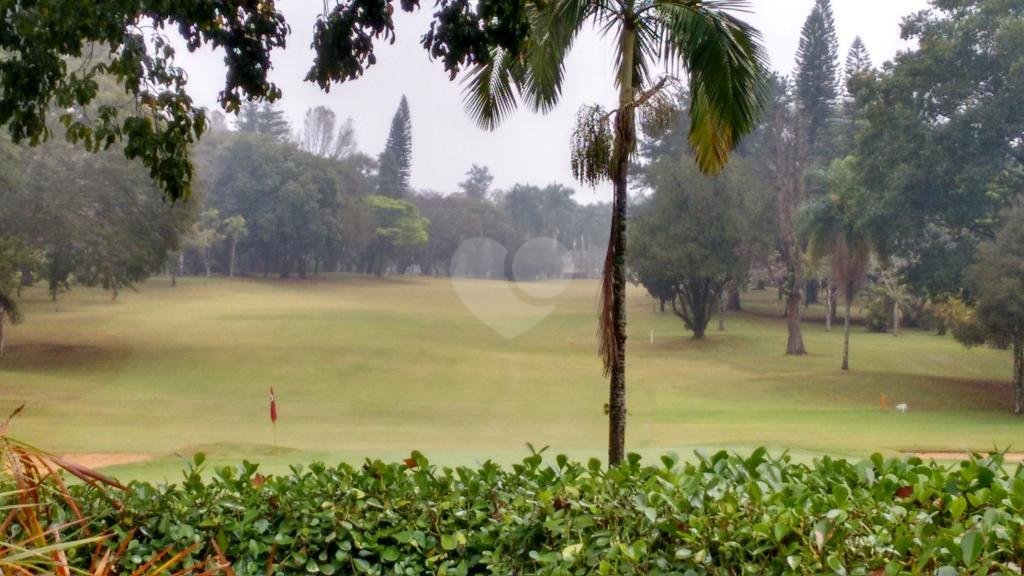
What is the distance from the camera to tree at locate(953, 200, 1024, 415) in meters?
19.9

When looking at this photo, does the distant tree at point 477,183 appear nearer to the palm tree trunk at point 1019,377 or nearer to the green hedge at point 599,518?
the palm tree trunk at point 1019,377

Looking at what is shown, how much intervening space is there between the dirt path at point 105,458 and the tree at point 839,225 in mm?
15302

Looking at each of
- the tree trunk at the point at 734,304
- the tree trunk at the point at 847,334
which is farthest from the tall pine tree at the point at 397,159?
the tree trunk at the point at 847,334

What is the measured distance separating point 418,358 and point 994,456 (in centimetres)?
2099

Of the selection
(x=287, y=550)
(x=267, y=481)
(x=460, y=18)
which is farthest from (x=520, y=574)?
(x=460, y=18)

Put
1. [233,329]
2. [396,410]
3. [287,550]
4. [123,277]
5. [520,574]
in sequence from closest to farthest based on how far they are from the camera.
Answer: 1. [520,574]
2. [287,550]
3. [396,410]
4. [123,277]
5. [233,329]

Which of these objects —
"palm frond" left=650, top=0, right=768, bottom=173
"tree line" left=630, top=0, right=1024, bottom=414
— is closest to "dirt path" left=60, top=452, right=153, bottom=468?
"palm frond" left=650, top=0, right=768, bottom=173

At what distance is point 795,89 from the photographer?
74.7 ft

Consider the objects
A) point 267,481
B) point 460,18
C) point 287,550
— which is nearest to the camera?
point 287,550

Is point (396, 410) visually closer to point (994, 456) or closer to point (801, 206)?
point (801, 206)

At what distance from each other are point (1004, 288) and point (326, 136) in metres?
14.1

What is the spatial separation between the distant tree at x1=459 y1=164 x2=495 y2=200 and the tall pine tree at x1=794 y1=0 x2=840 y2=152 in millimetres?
7269

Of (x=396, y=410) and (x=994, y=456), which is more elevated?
(x=994, y=456)

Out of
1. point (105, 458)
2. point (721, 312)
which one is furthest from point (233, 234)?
point (721, 312)
